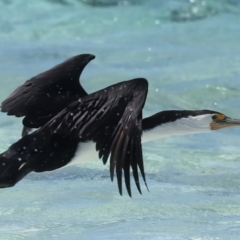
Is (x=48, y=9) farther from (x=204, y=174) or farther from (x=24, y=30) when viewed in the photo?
(x=204, y=174)

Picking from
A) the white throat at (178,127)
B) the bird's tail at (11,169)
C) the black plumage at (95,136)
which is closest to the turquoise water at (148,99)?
the bird's tail at (11,169)

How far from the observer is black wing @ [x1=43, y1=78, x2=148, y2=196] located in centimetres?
530

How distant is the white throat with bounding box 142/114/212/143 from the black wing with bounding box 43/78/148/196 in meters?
0.53

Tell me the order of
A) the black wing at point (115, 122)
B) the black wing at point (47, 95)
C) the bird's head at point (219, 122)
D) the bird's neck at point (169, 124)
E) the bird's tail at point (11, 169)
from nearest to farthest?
the black wing at point (115, 122) → the bird's tail at point (11, 169) → the bird's neck at point (169, 124) → the bird's head at point (219, 122) → the black wing at point (47, 95)

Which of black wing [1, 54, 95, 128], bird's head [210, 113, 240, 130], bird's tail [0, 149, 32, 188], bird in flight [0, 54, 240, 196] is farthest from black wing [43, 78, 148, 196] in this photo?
bird's head [210, 113, 240, 130]

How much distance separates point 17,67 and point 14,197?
17.6 ft

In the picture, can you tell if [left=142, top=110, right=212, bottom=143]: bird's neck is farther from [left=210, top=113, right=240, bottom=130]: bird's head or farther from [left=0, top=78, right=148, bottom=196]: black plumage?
[left=0, top=78, right=148, bottom=196]: black plumage

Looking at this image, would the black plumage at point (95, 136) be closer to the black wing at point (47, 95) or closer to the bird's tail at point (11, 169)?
the bird's tail at point (11, 169)

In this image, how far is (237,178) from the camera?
7477 millimetres

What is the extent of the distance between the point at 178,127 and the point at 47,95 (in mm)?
1036

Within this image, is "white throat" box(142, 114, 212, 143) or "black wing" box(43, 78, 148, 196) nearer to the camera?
"black wing" box(43, 78, 148, 196)

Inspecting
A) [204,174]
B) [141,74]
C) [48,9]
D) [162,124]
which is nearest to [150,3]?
[48,9]

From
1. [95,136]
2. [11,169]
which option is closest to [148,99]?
[11,169]

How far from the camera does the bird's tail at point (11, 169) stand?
6.07 meters
